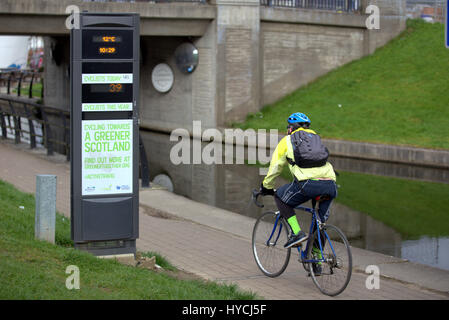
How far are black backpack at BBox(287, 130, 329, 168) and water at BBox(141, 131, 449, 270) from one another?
10.0 ft

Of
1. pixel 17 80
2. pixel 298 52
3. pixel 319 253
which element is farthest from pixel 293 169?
pixel 17 80

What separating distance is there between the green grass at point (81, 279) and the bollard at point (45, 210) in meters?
0.14

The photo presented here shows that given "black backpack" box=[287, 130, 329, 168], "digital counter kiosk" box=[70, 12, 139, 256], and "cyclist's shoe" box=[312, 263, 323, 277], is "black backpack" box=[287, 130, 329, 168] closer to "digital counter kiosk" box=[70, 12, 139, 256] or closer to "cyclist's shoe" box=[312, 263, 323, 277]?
"cyclist's shoe" box=[312, 263, 323, 277]

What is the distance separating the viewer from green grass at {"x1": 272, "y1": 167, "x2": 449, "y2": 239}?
11414mm

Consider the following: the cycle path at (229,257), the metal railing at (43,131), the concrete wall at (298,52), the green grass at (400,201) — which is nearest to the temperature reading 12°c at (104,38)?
the cycle path at (229,257)

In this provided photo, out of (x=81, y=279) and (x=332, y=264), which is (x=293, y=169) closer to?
(x=332, y=264)

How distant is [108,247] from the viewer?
7227mm

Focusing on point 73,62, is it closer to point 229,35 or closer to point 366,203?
point 366,203

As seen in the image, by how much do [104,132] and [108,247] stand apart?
1.15 metres

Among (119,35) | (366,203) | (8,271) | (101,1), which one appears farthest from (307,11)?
(8,271)

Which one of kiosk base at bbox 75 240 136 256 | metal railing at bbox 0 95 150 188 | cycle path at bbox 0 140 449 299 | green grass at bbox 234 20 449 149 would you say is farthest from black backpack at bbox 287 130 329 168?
green grass at bbox 234 20 449 149

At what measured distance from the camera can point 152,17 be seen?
2400 centimetres

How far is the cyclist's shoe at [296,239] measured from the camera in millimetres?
6770

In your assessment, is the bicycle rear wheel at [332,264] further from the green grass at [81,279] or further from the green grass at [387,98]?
the green grass at [387,98]
